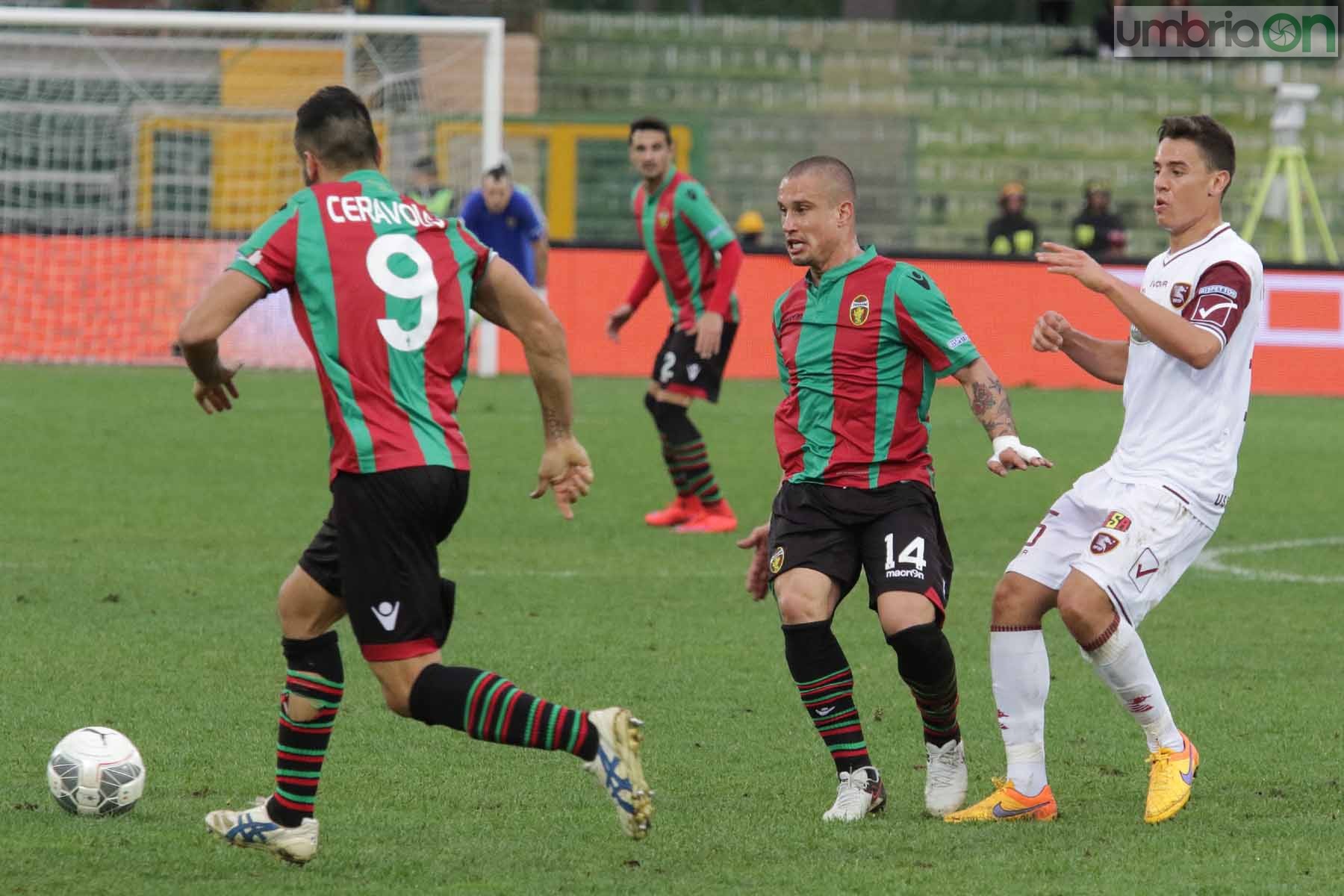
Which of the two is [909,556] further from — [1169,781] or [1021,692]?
[1169,781]

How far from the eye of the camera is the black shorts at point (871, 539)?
16.8 ft

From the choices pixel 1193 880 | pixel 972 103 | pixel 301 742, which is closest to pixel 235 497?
pixel 301 742

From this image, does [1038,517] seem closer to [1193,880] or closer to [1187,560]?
[1187,560]

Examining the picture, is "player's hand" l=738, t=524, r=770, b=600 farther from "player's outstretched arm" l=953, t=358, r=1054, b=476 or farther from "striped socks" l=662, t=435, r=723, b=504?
"striped socks" l=662, t=435, r=723, b=504

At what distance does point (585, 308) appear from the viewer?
1923cm

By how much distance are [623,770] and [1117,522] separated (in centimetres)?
157

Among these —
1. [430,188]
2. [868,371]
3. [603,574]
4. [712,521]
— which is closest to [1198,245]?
[868,371]

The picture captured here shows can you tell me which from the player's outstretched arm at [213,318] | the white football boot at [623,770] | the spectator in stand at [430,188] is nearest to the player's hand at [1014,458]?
the white football boot at [623,770]

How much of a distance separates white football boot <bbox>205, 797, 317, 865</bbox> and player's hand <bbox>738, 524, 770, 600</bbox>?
1.54 metres

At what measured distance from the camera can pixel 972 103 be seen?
27312 mm

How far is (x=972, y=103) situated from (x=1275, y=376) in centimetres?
923

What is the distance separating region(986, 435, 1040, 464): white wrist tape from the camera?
4.78 meters

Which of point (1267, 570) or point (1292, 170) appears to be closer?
point (1267, 570)

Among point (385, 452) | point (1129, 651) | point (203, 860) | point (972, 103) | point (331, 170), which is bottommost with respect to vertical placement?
point (203, 860)
